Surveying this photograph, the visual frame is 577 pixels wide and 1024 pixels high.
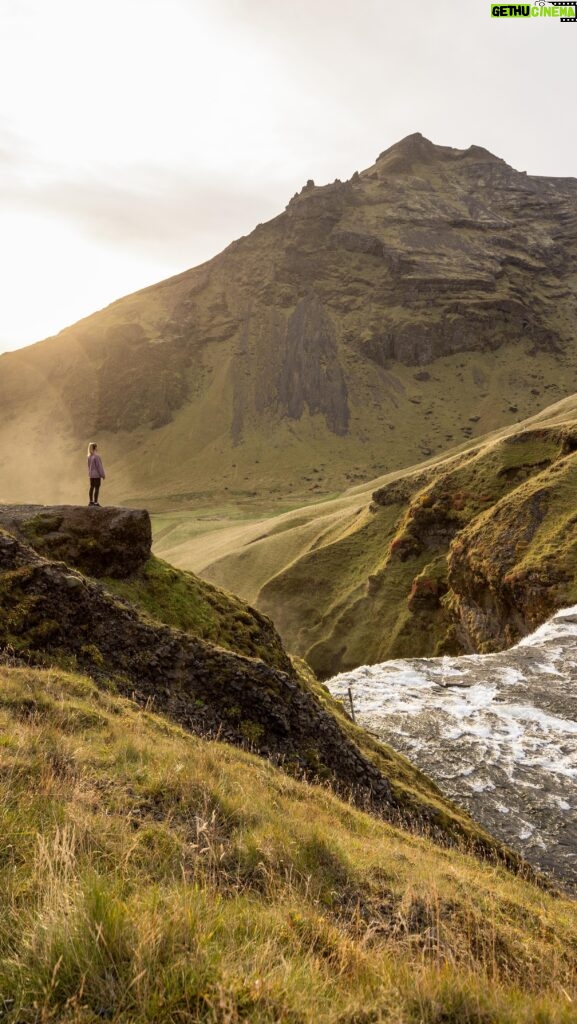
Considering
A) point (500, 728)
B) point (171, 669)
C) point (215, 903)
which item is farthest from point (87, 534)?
point (500, 728)

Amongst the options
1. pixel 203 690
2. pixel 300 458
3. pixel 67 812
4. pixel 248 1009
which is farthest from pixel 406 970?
pixel 300 458

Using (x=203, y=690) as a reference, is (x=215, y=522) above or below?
below

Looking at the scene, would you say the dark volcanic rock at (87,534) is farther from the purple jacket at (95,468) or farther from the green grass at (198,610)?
the purple jacket at (95,468)

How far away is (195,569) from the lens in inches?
3189

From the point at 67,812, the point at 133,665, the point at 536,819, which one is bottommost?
the point at 536,819

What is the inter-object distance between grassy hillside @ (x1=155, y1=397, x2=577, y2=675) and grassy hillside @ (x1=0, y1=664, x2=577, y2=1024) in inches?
1239

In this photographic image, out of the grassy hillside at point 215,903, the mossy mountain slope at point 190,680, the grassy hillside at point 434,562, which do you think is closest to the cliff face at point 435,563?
the grassy hillside at point 434,562

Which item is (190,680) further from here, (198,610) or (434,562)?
(434,562)

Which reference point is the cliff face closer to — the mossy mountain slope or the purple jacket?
the mossy mountain slope

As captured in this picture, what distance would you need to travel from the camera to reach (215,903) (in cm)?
416

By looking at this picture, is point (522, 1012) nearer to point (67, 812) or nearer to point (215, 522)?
point (67, 812)

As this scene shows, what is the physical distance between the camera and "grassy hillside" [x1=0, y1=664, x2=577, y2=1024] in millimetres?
3076

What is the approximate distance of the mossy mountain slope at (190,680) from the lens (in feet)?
33.4

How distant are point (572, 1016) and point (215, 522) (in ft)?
400
